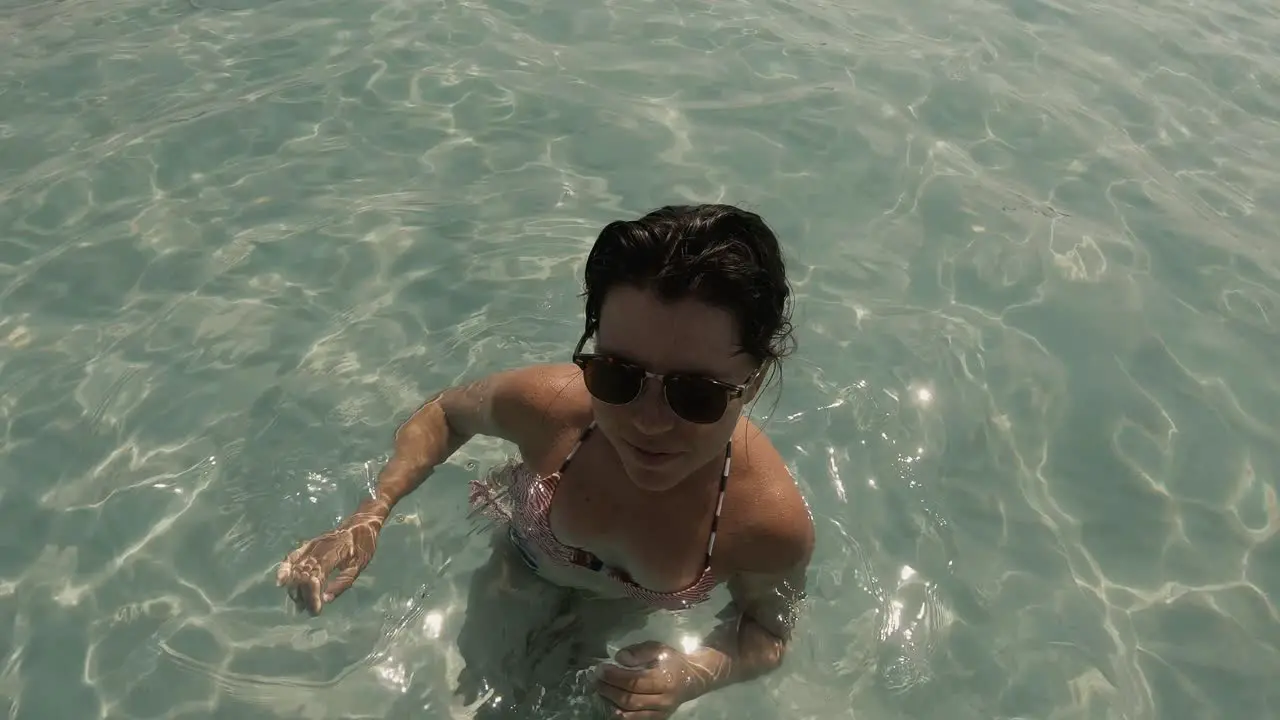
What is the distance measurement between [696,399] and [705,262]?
302mm

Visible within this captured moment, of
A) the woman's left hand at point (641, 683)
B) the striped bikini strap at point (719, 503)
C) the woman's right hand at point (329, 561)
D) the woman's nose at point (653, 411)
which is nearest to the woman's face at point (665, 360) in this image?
the woman's nose at point (653, 411)

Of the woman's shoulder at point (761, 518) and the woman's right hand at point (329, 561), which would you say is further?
the woman's shoulder at point (761, 518)

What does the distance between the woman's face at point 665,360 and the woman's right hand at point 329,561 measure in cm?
79

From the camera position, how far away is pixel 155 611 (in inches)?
126

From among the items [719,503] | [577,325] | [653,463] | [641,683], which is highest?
[653,463]

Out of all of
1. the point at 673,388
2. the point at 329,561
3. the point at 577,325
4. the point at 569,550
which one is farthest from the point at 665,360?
the point at 577,325

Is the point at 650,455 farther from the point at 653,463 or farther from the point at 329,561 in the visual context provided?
the point at 329,561

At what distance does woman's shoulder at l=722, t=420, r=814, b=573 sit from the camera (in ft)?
8.58

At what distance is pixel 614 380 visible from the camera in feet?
7.09

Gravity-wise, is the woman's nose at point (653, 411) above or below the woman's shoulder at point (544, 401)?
above

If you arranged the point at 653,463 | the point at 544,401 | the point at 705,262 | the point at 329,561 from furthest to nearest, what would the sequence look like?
the point at 544,401
the point at 329,561
the point at 653,463
the point at 705,262

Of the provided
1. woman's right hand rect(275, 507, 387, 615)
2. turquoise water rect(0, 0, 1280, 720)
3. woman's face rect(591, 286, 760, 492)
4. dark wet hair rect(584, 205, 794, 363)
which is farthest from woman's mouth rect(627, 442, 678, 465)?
turquoise water rect(0, 0, 1280, 720)

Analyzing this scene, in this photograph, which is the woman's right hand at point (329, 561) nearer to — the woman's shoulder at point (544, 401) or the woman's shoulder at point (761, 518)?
the woman's shoulder at point (544, 401)

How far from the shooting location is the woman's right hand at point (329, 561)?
2359 millimetres
